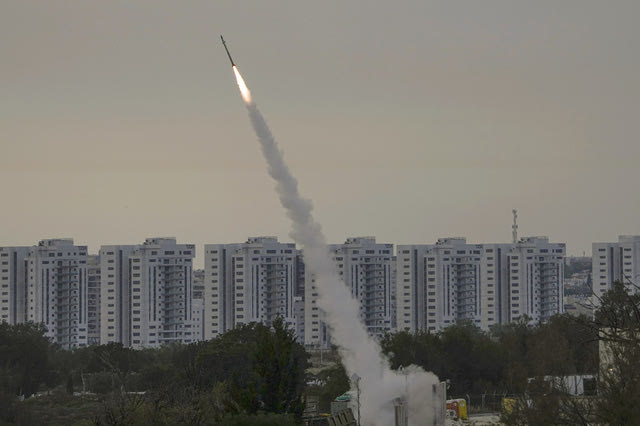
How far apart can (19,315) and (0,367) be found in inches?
2892

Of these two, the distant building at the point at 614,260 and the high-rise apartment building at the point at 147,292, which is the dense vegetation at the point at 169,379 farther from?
the distant building at the point at 614,260

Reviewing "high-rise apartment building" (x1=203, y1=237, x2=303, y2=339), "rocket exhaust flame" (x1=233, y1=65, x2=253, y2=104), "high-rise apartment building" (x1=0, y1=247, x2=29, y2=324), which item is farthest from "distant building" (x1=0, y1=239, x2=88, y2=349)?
"rocket exhaust flame" (x1=233, y1=65, x2=253, y2=104)

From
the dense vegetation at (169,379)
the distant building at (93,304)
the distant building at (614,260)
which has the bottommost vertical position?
the dense vegetation at (169,379)

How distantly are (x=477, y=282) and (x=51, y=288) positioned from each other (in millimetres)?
48971

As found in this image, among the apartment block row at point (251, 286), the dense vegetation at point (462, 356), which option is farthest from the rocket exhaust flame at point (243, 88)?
the apartment block row at point (251, 286)

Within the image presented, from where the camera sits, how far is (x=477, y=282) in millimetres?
157250

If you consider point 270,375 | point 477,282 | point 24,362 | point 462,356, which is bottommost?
point 24,362

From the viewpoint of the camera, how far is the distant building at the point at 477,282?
154125 millimetres

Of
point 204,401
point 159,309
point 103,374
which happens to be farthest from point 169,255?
point 204,401

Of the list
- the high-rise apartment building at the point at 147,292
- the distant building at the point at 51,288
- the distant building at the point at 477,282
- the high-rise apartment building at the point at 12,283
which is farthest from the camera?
the distant building at the point at 477,282

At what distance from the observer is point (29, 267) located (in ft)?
499

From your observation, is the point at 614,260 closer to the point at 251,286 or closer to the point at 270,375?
the point at 251,286

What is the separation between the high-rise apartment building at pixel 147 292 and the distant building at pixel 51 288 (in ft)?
12.0

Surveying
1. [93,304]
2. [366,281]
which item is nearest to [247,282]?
[366,281]
